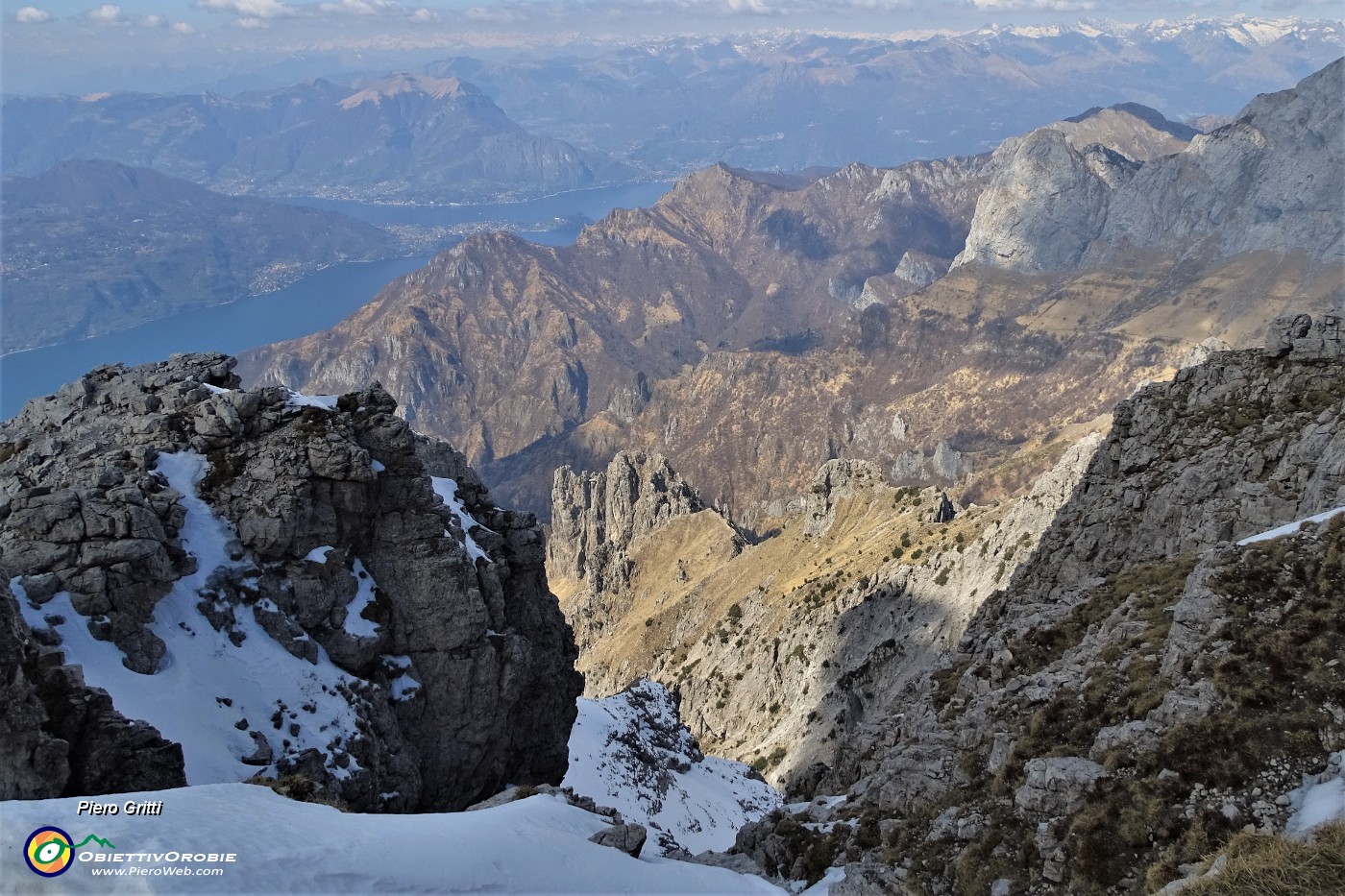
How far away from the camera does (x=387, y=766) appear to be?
3366 cm

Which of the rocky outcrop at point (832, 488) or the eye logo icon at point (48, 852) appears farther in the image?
the rocky outcrop at point (832, 488)

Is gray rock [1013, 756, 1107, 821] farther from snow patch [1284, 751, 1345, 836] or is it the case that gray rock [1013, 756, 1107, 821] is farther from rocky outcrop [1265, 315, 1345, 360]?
rocky outcrop [1265, 315, 1345, 360]

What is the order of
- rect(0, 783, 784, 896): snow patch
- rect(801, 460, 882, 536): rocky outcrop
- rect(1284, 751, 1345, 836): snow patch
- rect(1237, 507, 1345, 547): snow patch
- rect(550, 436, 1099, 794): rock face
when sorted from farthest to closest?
rect(801, 460, 882, 536): rocky outcrop < rect(550, 436, 1099, 794): rock face < rect(1237, 507, 1345, 547): snow patch < rect(0, 783, 784, 896): snow patch < rect(1284, 751, 1345, 836): snow patch

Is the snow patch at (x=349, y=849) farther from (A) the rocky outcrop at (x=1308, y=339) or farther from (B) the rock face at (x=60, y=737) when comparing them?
(A) the rocky outcrop at (x=1308, y=339)

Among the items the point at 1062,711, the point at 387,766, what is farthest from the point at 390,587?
the point at 1062,711

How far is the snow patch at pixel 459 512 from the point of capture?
41.4 metres

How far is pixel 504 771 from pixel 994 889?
27688 millimetres

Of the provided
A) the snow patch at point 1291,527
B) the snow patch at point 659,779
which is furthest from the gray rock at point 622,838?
the snow patch at point 1291,527

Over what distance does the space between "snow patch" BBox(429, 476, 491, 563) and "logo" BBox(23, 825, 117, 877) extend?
76.5ft

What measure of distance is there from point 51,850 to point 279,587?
1890cm

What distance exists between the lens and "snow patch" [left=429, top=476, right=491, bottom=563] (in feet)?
136

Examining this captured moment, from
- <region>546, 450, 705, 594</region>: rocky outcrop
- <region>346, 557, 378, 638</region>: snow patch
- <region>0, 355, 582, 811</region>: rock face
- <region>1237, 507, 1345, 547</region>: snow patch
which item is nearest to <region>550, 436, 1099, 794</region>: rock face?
<region>546, 450, 705, 594</region>: rocky outcrop

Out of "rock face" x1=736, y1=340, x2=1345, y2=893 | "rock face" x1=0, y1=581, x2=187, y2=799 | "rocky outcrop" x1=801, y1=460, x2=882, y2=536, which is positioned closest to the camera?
"rock face" x1=736, y1=340, x2=1345, y2=893

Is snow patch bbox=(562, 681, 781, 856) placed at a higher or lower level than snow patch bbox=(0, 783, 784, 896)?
lower
